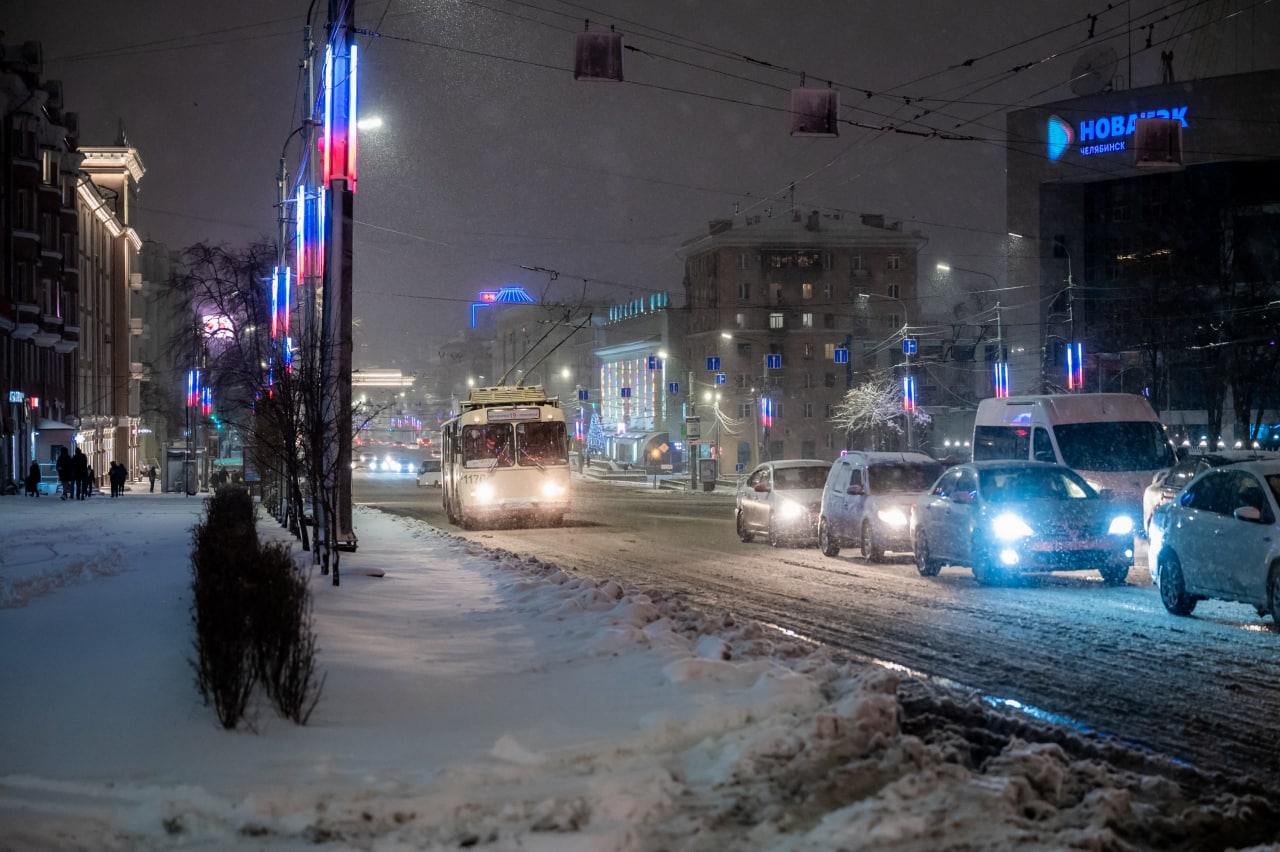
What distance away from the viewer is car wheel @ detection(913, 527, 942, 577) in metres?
19.1

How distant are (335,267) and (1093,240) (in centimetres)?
7369

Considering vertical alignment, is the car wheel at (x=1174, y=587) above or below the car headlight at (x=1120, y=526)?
below

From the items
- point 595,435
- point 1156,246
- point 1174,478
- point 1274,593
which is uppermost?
point 1156,246

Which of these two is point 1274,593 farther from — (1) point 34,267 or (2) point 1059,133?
(2) point 1059,133

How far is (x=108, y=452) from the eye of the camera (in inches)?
3322

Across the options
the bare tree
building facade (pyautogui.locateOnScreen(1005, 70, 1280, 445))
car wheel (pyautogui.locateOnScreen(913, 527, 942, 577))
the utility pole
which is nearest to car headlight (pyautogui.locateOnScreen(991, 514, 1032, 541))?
car wheel (pyautogui.locateOnScreen(913, 527, 942, 577))

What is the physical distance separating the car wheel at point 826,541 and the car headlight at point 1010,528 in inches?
259

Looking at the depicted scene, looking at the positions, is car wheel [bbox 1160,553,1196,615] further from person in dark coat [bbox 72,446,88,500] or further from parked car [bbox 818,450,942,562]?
person in dark coat [bbox 72,446,88,500]

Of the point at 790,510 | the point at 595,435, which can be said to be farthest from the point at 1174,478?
the point at 595,435

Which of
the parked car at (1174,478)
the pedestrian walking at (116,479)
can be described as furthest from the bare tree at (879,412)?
the parked car at (1174,478)

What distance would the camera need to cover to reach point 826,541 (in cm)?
2381

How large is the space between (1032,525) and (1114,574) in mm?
1398

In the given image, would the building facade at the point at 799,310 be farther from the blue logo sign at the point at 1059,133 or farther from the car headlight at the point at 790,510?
the car headlight at the point at 790,510

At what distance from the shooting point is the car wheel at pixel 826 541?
23.7m
